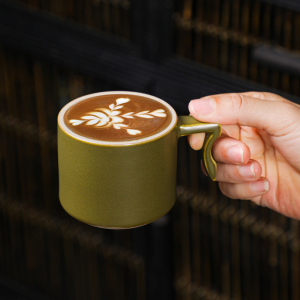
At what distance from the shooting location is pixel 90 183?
27.2 inches

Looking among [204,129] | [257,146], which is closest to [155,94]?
[257,146]

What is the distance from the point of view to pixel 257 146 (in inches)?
42.6

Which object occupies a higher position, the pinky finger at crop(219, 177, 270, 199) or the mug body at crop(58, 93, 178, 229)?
the mug body at crop(58, 93, 178, 229)

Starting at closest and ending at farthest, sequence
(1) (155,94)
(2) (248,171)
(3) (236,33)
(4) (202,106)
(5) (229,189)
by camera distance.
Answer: (4) (202,106) → (2) (248,171) → (5) (229,189) → (3) (236,33) → (1) (155,94)

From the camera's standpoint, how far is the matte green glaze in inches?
26.5

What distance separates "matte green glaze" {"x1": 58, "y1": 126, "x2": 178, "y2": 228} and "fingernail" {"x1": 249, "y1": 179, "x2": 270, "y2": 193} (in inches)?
12.7

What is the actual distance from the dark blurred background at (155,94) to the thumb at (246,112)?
1.18ft

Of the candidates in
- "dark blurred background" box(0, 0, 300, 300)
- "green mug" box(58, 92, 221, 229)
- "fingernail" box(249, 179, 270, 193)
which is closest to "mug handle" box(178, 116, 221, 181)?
"green mug" box(58, 92, 221, 229)

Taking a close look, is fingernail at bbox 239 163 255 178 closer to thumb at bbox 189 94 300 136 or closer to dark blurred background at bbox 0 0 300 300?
thumb at bbox 189 94 300 136

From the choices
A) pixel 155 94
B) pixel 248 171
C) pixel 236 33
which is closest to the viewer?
pixel 248 171

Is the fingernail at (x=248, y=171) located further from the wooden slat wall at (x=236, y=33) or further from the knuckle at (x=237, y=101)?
the wooden slat wall at (x=236, y=33)

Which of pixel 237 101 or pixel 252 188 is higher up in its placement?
pixel 237 101

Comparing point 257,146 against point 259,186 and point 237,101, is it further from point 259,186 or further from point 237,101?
point 237,101

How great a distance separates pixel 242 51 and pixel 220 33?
0.08 metres
